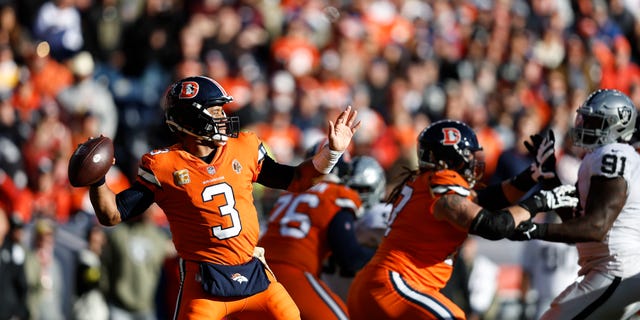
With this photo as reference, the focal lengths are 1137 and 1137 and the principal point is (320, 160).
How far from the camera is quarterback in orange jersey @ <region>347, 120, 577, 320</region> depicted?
668cm

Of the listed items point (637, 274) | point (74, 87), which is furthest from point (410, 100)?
point (637, 274)

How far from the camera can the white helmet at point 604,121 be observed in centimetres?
703

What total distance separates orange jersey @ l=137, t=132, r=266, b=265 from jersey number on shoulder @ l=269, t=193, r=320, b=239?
4.58 ft

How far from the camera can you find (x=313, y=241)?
791 cm

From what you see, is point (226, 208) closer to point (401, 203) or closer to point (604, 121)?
point (401, 203)

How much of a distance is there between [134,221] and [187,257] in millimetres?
4875

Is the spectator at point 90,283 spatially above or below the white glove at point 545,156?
below

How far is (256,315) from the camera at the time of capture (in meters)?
6.45

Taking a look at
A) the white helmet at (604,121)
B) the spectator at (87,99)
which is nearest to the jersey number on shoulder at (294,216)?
the white helmet at (604,121)

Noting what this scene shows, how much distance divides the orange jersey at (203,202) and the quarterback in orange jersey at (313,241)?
1.26 metres

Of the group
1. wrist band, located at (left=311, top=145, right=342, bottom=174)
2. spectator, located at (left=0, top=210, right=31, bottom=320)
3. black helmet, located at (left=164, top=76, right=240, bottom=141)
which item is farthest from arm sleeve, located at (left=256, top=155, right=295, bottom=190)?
spectator, located at (left=0, top=210, right=31, bottom=320)

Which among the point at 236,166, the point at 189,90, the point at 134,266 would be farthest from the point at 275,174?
the point at 134,266

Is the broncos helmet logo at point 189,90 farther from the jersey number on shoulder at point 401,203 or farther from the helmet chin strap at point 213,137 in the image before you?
the jersey number on shoulder at point 401,203

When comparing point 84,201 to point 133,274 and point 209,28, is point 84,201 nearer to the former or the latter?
point 133,274
